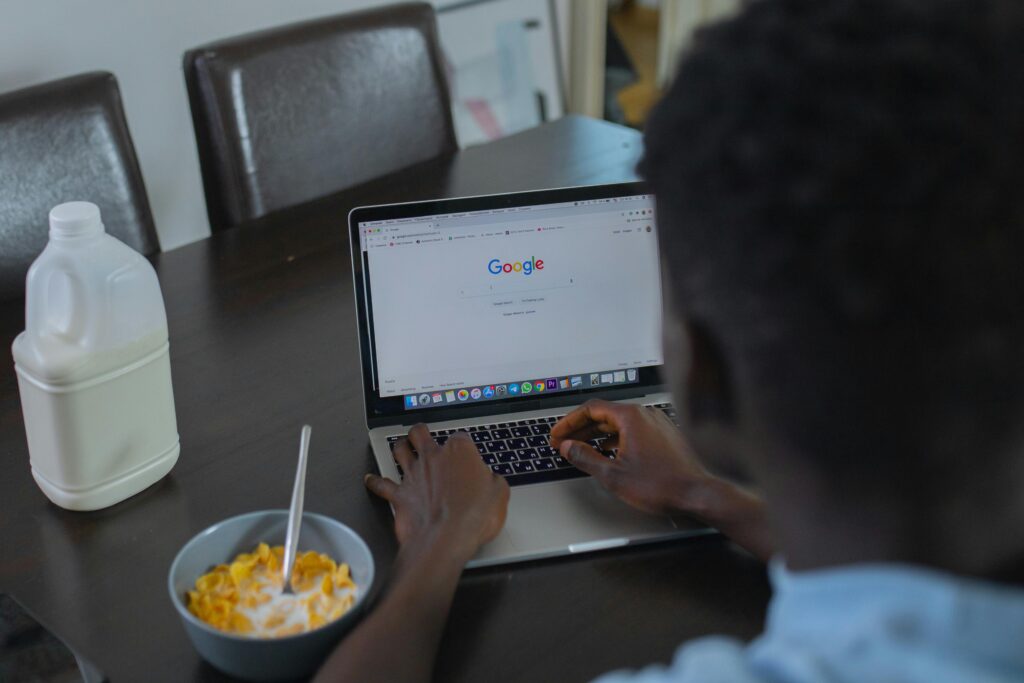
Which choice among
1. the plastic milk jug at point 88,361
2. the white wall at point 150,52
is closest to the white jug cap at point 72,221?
the plastic milk jug at point 88,361

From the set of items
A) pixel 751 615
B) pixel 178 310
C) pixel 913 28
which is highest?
pixel 913 28

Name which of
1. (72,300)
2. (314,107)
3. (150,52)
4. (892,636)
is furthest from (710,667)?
(150,52)

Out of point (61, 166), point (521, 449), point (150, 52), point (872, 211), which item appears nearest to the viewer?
point (872, 211)

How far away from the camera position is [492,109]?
277 cm

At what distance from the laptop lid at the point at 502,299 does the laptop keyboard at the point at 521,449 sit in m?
0.02

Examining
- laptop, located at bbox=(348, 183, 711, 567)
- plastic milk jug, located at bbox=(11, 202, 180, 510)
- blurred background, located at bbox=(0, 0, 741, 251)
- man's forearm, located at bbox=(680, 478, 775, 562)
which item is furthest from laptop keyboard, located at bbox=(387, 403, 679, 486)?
blurred background, located at bbox=(0, 0, 741, 251)

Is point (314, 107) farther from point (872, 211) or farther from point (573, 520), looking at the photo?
point (872, 211)

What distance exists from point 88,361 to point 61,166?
0.63 metres

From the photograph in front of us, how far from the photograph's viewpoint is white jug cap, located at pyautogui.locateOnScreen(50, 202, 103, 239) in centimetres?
89

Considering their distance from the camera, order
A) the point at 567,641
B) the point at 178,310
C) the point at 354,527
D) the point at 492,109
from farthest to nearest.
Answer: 1. the point at 492,109
2. the point at 178,310
3. the point at 354,527
4. the point at 567,641

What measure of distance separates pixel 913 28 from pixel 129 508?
2.44ft

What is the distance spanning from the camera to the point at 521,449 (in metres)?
1.02

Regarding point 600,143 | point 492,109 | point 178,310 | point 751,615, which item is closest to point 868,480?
point 751,615

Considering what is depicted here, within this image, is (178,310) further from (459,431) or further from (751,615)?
(751,615)
